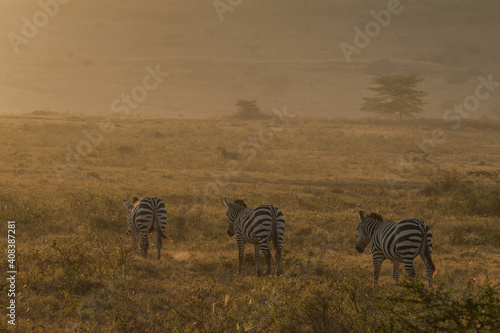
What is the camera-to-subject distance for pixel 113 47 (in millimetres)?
121812

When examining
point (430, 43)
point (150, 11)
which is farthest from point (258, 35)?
point (430, 43)

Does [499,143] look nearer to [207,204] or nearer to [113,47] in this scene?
[207,204]

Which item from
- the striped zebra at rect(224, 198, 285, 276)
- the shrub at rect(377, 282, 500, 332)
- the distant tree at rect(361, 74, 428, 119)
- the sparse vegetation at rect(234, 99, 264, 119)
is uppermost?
the distant tree at rect(361, 74, 428, 119)

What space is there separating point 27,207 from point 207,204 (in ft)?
21.0

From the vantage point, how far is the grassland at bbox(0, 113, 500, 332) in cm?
683

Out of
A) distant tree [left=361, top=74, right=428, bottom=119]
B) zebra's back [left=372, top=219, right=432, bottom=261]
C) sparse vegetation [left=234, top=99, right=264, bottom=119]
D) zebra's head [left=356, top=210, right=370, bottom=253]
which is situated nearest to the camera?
zebra's back [left=372, top=219, right=432, bottom=261]

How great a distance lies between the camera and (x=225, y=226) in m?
14.8

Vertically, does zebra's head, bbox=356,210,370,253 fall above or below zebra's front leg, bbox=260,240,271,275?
above

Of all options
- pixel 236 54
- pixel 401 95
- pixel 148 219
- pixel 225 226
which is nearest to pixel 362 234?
pixel 148 219

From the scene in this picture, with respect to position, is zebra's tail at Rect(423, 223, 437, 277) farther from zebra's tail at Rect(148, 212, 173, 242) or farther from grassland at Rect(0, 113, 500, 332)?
zebra's tail at Rect(148, 212, 173, 242)

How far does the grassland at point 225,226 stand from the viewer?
6.83 metres

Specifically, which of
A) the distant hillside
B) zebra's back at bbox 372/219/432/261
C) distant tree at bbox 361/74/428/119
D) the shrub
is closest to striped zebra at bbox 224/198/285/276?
zebra's back at bbox 372/219/432/261

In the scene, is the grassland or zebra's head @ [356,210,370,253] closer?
the grassland

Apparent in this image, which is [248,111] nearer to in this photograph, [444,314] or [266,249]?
[266,249]
